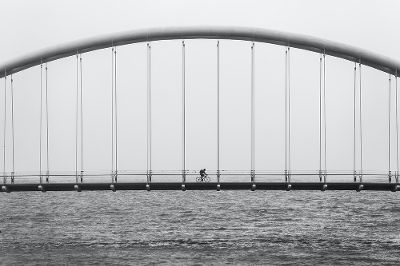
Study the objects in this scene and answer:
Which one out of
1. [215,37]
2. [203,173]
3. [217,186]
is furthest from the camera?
[215,37]

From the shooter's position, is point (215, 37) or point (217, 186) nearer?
point (217, 186)

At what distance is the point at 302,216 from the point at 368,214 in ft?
34.5

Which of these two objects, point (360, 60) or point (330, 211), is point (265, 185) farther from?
point (330, 211)

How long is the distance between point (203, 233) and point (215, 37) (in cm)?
3323

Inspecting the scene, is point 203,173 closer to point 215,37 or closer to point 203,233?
point 215,37

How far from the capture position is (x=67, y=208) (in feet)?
439

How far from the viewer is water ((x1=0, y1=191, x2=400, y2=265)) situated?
55250 mm

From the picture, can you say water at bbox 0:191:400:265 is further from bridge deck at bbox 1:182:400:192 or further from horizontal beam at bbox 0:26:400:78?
horizontal beam at bbox 0:26:400:78

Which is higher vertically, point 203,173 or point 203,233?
point 203,173

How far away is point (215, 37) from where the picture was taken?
2080 inches

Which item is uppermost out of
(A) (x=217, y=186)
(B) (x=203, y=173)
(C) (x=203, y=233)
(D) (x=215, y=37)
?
(D) (x=215, y=37)

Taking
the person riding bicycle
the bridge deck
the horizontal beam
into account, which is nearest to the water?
the bridge deck

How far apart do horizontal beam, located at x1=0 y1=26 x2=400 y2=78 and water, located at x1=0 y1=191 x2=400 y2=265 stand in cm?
1362

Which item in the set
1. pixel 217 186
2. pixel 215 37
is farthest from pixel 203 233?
pixel 217 186
